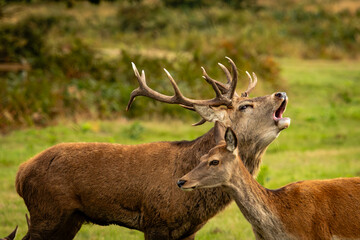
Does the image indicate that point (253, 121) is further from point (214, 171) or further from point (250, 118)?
point (214, 171)

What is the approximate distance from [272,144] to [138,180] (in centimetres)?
767

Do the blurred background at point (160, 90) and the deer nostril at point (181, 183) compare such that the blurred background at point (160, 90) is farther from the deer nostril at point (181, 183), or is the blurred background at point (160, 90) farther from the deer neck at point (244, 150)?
the deer nostril at point (181, 183)

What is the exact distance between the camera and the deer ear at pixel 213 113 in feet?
22.9

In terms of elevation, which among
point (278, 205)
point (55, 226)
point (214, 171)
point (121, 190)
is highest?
point (214, 171)

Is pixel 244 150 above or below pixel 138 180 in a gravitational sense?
above

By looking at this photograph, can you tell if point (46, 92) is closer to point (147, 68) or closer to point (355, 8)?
point (147, 68)

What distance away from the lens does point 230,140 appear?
19.6 ft

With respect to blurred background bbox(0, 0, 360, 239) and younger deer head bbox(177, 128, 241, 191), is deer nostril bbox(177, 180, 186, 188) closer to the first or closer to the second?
younger deer head bbox(177, 128, 241, 191)

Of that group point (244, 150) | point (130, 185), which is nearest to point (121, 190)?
point (130, 185)

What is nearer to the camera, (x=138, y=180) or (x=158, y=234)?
(x=158, y=234)

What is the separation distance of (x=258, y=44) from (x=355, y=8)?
15734 millimetres

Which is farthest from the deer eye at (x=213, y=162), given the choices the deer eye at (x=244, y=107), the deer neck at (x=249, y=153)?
the deer eye at (x=244, y=107)

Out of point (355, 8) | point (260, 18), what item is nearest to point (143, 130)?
point (260, 18)

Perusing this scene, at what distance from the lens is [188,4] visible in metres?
38.7
